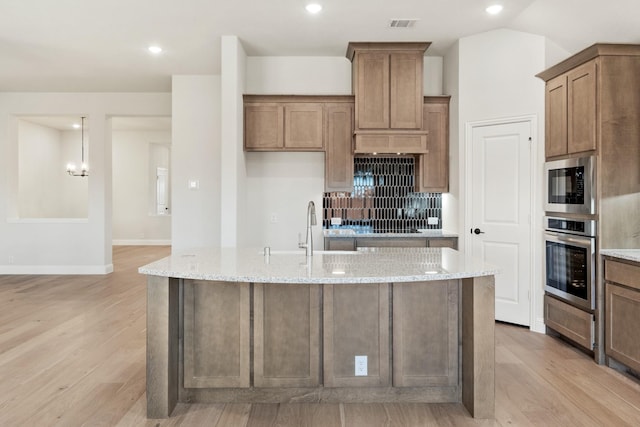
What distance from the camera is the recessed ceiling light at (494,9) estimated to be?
12.4 feet

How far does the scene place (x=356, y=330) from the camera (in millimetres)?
2520

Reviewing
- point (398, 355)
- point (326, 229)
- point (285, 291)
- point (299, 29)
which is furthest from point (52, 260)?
point (398, 355)

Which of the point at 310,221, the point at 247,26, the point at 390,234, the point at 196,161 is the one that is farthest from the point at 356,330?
the point at 196,161

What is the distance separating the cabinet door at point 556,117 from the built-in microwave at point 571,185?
0.13m

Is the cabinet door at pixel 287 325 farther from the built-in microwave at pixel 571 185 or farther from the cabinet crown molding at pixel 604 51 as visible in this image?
the cabinet crown molding at pixel 604 51

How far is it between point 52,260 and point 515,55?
23.3ft

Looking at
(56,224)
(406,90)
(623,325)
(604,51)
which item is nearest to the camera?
(623,325)

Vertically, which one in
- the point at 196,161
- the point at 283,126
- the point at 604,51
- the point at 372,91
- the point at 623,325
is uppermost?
the point at 372,91

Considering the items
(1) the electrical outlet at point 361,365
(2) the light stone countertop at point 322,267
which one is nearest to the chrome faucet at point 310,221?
(2) the light stone countertop at point 322,267

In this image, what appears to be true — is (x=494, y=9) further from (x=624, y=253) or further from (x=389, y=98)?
(x=624, y=253)

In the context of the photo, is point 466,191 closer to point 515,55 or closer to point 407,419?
point 515,55

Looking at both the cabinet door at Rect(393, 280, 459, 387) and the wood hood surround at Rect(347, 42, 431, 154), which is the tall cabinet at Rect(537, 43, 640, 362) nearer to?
the cabinet door at Rect(393, 280, 459, 387)

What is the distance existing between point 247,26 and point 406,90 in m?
1.77

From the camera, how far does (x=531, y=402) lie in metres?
2.61
